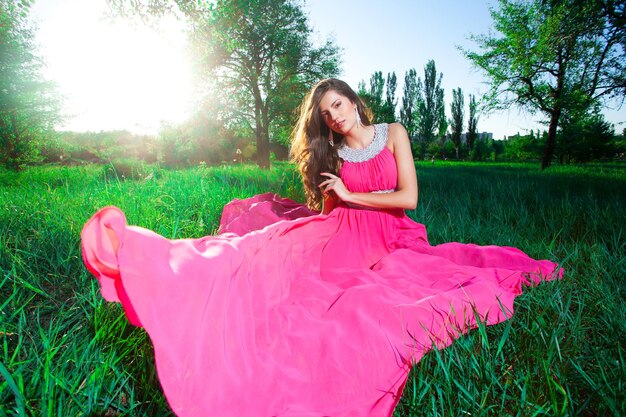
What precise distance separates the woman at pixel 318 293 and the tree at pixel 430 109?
4097cm

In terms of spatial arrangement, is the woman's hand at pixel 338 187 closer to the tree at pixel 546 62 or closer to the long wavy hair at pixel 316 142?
the long wavy hair at pixel 316 142

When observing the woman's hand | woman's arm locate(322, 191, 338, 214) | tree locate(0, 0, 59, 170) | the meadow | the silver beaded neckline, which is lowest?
the meadow

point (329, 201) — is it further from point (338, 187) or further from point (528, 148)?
point (528, 148)

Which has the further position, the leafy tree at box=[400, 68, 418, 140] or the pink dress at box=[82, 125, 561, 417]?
the leafy tree at box=[400, 68, 418, 140]

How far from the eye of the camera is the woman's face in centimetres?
268

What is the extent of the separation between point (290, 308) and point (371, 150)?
1.56 meters

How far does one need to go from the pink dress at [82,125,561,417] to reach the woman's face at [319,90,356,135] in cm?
90

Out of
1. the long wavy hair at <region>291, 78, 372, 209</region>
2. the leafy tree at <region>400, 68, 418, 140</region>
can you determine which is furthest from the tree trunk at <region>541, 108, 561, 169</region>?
the leafy tree at <region>400, 68, 418, 140</region>

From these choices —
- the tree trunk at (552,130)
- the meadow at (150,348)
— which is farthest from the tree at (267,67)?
the meadow at (150,348)

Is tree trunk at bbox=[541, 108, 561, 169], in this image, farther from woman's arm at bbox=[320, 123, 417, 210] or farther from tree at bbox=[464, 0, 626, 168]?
woman's arm at bbox=[320, 123, 417, 210]

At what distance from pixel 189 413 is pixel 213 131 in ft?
57.3

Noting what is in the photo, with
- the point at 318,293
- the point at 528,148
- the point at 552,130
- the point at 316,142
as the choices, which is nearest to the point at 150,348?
the point at 318,293

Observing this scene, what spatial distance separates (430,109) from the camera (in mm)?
40469

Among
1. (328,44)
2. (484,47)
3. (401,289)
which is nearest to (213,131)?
(328,44)
